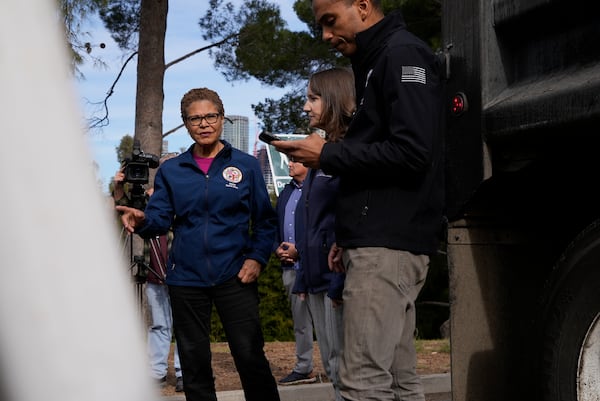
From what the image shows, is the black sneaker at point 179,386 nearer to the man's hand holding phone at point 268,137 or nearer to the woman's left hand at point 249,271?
the woman's left hand at point 249,271

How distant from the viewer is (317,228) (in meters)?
4.20

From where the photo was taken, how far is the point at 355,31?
2.83m

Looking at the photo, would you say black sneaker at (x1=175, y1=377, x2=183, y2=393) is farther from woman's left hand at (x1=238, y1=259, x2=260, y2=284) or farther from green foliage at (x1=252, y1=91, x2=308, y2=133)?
green foliage at (x1=252, y1=91, x2=308, y2=133)

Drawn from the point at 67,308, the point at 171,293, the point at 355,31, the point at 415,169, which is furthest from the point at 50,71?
the point at 171,293

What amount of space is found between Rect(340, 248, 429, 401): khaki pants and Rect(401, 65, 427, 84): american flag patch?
0.54m

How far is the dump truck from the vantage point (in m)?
2.13

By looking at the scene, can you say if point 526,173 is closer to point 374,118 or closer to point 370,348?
point 374,118

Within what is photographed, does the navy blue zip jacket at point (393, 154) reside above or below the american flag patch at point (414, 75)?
below

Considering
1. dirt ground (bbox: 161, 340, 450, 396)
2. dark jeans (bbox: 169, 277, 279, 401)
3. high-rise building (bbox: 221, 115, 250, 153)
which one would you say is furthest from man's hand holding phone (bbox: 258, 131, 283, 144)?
dirt ground (bbox: 161, 340, 450, 396)

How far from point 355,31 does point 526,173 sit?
797 millimetres

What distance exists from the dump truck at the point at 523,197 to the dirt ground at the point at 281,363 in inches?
168

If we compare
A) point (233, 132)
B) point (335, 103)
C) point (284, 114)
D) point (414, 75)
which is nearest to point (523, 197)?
point (414, 75)

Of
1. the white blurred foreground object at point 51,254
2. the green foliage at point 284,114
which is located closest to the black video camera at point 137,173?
the white blurred foreground object at point 51,254

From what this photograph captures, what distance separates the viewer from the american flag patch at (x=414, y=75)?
8.43 feet
